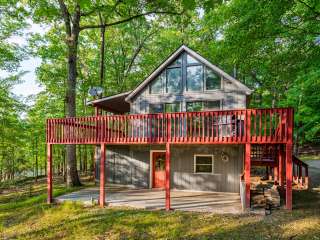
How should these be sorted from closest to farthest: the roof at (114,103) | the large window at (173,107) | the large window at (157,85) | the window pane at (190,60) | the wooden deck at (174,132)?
the wooden deck at (174,132) → the window pane at (190,60) → the large window at (173,107) → the large window at (157,85) → the roof at (114,103)

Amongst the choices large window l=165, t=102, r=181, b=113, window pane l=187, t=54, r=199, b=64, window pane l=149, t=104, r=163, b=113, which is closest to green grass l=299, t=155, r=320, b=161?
large window l=165, t=102, r=181, b=113

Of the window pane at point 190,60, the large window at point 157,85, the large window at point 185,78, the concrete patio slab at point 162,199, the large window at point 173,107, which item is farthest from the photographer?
the large window at point 157,85

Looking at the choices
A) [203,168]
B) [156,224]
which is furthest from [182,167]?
[156,224]

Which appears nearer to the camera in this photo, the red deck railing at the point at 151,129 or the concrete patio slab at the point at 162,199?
the red deck railing at the point at 151,129

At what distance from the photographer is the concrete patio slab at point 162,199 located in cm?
968

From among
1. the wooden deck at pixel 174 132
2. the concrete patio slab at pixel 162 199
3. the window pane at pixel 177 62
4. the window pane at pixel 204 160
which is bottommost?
the concrete patio slab at pixel 162 199

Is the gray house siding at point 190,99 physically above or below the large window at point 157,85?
below

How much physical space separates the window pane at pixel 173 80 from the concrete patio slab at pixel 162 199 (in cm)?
550

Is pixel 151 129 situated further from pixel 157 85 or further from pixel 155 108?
pixel 157 85

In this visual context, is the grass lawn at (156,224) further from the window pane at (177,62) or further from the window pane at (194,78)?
the window pane at (177,62)

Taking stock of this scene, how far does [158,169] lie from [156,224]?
6046 mm

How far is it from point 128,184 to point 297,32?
37.5 ft

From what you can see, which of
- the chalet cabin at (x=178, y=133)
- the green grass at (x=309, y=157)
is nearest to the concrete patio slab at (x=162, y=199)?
the chalet cabin at (x=178, y=133)

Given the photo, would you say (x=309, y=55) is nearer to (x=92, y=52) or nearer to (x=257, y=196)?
(x=257, y=196)
